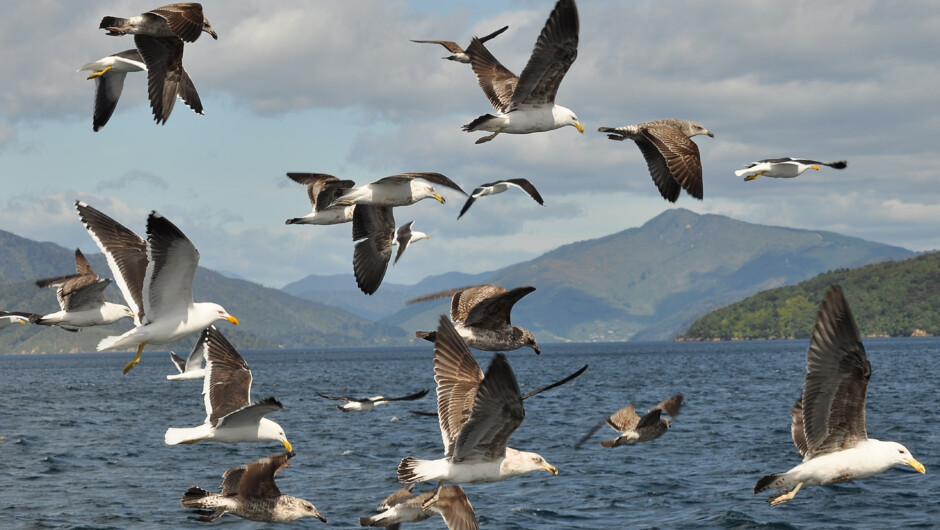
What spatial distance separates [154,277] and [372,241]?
579 centimetres

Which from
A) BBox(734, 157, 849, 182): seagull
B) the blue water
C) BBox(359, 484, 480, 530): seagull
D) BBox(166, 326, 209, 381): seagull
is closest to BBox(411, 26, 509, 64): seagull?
BBox(734, 157, 849, 182): seagull

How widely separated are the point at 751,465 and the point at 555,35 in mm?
23235

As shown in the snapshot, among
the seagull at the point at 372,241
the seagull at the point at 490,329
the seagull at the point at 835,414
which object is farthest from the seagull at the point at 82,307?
the seagull at the point at 835,414

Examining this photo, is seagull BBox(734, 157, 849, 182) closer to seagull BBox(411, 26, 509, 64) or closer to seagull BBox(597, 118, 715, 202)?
seagull BBox(597, 118, 715, 202)

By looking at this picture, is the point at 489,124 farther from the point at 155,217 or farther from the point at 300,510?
the point at 300,510

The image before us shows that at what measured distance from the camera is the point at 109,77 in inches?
696

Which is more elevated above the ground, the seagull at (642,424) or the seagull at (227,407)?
the seagull at (227,407)

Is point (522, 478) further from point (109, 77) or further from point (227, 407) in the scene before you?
point (109, 77)

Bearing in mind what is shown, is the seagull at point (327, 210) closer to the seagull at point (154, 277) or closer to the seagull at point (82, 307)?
the seagull at point (154, 277)

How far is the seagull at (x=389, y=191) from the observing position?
1473 cm

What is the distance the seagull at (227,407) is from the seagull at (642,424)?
8.95 metres

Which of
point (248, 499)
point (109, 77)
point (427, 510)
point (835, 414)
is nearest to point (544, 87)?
point (835, 414)

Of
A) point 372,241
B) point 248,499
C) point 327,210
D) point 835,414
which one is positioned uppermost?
point 327,210

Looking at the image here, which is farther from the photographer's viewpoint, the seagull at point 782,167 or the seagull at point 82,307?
the seagull at point 82,307
